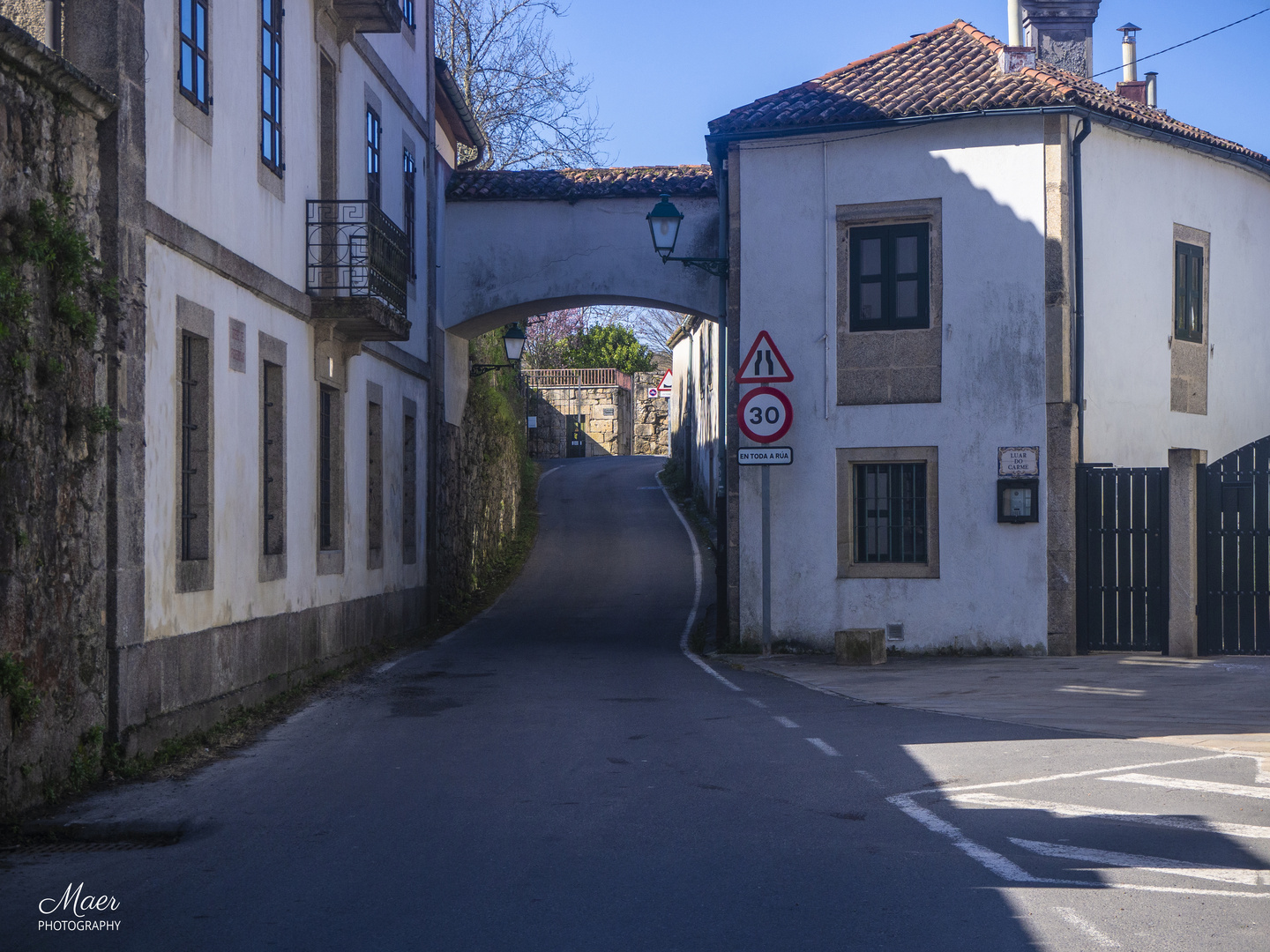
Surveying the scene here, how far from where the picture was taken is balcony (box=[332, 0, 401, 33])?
16.2m

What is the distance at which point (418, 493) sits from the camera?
70.6 feet

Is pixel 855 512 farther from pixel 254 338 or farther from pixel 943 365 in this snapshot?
pixel 254 338

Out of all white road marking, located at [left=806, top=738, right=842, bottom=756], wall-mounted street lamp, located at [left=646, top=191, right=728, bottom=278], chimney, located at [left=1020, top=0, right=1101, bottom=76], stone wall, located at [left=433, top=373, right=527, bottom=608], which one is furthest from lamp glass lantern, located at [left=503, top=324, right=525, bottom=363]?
white road marking, located at [left=806, top=738, right=842, bottom=756]

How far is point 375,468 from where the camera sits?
18.9 metres

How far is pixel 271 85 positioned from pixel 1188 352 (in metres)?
12.5

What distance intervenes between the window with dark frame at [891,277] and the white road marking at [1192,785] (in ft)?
31.7

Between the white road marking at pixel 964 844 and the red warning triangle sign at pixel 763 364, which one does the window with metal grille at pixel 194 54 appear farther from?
the white road marking at pixel 964 844

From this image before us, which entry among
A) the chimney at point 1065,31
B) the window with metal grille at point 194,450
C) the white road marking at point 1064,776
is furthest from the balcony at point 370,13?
the white road marking at point 1064,776

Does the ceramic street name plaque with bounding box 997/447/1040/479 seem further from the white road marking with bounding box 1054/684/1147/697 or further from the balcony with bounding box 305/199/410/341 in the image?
the balcony with bounding box 305/199/410/341

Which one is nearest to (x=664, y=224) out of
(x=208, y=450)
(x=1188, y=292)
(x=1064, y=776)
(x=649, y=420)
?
(x=1188, y=292)

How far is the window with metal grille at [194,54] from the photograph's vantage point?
11.2 meters

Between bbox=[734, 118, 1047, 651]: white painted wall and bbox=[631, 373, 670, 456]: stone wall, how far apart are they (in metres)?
46.6

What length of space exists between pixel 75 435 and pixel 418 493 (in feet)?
42.0

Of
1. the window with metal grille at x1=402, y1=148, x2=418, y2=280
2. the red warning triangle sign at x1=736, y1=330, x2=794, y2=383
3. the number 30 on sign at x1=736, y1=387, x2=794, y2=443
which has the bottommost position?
the number 30 on sign at x1=736, y1=387, x2=794, y2=443
